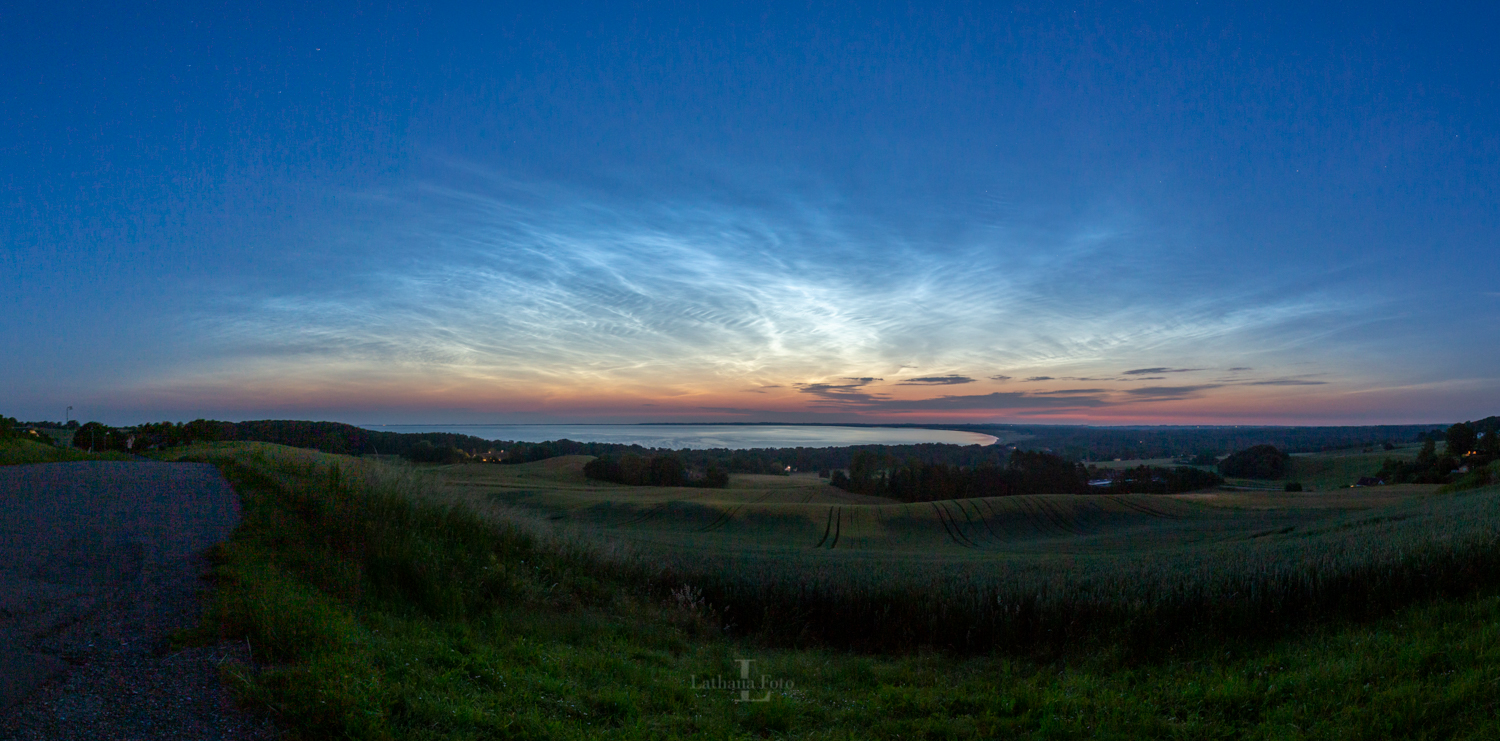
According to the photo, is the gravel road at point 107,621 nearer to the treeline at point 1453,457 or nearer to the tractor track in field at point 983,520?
the tractor track in field at point 983,520

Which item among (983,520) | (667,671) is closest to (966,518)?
(983,520)

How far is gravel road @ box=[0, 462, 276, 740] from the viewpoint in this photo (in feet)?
11.5

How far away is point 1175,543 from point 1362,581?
27138 mm

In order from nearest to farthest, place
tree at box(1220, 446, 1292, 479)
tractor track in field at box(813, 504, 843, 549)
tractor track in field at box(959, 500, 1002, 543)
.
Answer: tractor track in field at box(813, 504, 843, 549) < tractor track in field at box(959, 500, 1002, 543) < tree at box(1220, 446, 1292, 479)

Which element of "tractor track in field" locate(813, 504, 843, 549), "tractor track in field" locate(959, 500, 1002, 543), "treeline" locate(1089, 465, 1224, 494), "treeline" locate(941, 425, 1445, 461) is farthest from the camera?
"treeline" locate(941, 425, 1445, 461)

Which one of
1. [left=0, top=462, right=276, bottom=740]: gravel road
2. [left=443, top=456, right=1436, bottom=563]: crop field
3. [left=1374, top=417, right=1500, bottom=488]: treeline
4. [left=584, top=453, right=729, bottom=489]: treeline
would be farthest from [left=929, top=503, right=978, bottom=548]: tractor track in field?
[left=1374, top=417, right=1500, bottom=488]: treeline

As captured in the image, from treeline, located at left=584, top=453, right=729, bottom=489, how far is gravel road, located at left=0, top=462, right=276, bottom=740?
6641 centimetres

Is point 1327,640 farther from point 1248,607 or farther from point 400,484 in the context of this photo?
point 400,484

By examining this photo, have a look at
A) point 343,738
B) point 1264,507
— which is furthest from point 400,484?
point 1264,507

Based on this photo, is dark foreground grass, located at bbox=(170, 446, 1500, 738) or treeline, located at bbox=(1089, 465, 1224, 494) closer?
dark foreground grass, located at bbox=(170, 446, 1500, 738)

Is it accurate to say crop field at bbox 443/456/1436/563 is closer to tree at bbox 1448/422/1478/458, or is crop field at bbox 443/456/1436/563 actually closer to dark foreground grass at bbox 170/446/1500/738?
tree at bbox 1448/422/1478/458

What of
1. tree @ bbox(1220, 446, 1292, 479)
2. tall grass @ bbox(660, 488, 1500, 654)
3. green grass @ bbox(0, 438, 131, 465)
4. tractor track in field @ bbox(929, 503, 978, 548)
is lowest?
tractor track in field @ bbox(929, 503, 978, 548)

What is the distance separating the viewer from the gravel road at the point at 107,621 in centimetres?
352

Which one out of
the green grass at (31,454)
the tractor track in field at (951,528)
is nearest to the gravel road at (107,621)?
the green grass at (31,454)
